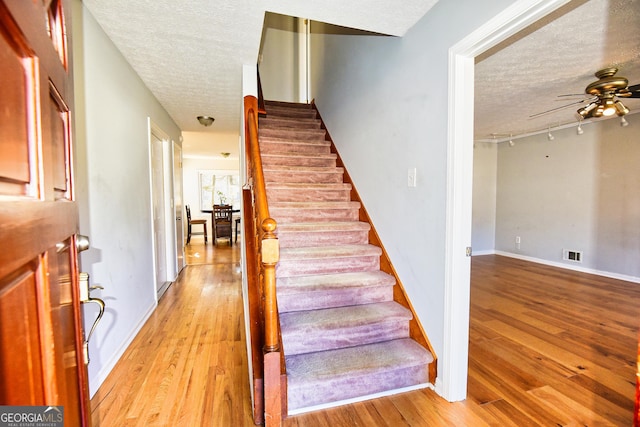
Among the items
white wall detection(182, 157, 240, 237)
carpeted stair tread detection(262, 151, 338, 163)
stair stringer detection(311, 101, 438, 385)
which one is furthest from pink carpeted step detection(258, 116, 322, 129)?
white wall detection(182, 157, 240, 237)

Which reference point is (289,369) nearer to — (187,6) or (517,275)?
(187,6)

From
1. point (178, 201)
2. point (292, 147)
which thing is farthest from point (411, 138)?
point (178, 201)

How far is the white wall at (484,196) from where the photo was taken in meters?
5.92

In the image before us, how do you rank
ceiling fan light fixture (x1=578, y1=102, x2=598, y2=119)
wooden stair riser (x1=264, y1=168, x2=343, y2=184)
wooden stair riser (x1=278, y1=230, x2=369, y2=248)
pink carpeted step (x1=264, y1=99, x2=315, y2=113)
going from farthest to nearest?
pink carpeted step (x1=264, y1=99, x2=315, y2=113)
wooden stair riser (x1=264, y1=168, x2=343, y2=184)
ceiling fan light fixture (x1=578, y1=102, x2=598, y2=119)
wooden stair riser (x1=278, y1=230, x2=369, y2=248)

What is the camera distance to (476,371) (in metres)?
2.01

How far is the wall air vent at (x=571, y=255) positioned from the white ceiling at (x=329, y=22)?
2604mm

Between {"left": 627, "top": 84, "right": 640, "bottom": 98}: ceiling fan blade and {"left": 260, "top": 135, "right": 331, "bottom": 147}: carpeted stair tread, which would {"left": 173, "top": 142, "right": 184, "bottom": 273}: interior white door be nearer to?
{"left": 260, "top": 135, "right": 331, "bottom": 147}: carpeted stair tread

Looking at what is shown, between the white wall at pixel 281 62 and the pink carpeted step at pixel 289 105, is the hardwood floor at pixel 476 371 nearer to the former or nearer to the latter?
the pink carpeted step at pixel 289 105

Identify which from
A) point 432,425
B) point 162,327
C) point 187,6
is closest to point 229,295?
point 162,327

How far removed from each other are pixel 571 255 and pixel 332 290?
15.8 feet

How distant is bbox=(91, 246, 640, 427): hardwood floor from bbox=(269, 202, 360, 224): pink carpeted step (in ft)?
3.66

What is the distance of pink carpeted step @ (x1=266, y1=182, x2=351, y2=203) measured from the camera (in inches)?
115

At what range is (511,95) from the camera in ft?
11.1

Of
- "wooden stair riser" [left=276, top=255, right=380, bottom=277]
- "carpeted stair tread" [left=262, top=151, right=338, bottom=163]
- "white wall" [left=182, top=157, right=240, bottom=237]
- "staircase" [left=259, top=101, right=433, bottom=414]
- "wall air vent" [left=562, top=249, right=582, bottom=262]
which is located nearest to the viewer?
"staircase" [left=259, top=101, right=433, bottom=414]
